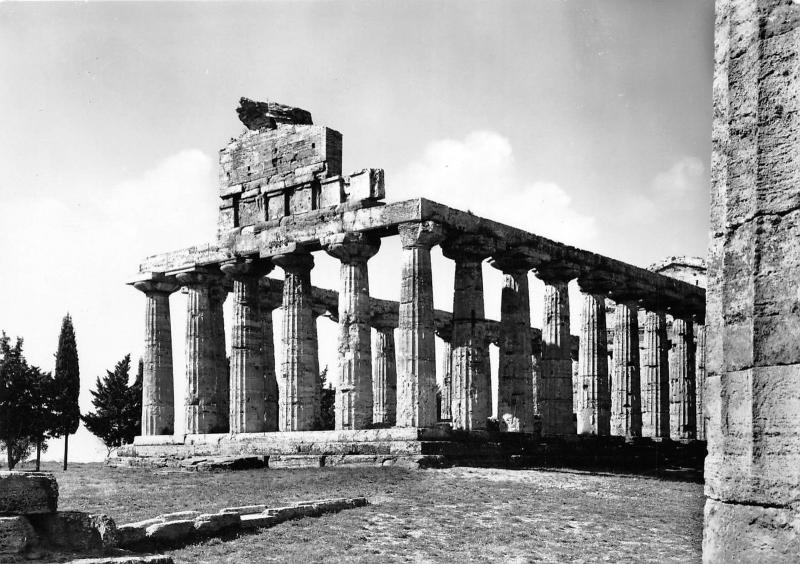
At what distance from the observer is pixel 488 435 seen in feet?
109

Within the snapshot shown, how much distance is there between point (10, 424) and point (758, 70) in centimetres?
5033

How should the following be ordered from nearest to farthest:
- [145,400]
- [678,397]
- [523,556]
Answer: [523,556] < [145,400] < [678,397]

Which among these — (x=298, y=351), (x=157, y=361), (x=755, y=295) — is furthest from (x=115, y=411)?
(x=755, y=295)

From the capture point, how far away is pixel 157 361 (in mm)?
42000

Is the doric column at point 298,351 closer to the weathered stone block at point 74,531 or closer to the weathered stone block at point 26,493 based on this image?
the weathered stone block at point 74,531

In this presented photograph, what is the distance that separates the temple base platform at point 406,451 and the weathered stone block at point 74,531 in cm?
1530

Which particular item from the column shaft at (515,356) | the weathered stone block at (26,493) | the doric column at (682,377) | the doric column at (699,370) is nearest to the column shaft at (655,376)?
the doric column at (682,377)

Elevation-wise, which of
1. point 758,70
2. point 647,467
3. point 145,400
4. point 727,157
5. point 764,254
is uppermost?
→ point 758,70

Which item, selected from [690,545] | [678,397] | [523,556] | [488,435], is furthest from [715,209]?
[678,397]

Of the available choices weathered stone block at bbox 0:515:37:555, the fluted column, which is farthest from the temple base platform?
weathered stone block at bbox 0:515:37:555

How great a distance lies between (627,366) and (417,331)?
14782 mm

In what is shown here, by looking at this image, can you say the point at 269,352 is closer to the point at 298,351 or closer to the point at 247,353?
the point at 247,353

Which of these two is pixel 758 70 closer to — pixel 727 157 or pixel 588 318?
pixel 727 157

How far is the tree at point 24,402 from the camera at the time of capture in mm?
52406
